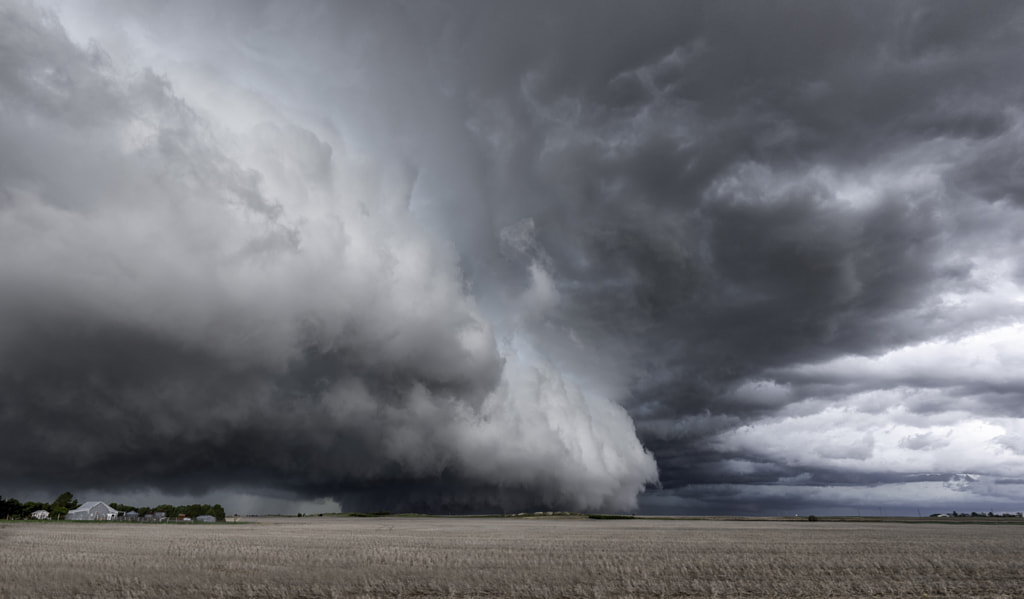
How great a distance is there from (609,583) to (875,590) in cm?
1533

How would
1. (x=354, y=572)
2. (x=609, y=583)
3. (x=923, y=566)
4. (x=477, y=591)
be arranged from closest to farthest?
(x=477, y=591) → (x=609, y=583) → (x=354, y=572) → (x=923, y=566)

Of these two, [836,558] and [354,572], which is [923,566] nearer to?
[836,558]

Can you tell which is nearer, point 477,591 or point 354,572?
point 477,591

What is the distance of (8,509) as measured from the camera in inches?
7825

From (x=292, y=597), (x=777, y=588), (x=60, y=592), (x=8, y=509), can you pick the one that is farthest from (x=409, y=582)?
(x=8, y=509)

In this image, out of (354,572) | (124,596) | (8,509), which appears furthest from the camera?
(8,509)

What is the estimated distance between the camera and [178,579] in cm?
3744

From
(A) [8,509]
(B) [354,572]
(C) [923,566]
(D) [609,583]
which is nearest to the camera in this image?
(D) [609,583]

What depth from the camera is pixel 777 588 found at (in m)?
34.8

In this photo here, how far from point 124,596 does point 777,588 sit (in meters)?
35.7

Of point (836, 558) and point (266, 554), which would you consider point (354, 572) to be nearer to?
point (266, 554)

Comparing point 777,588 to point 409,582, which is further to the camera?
point 409,582

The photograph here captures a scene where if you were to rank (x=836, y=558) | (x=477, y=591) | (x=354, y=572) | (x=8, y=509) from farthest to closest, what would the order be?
(x=8, y=509)
(x=836, y=558)
(x=354, y=572)
(x=477, y=591)

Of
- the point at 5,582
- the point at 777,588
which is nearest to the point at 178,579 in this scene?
the point at 5,582
